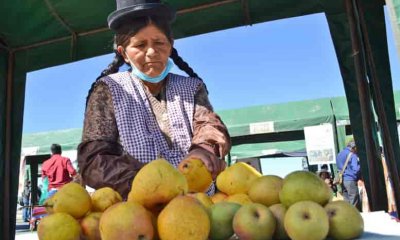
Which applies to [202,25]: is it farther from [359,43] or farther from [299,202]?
[299,202]

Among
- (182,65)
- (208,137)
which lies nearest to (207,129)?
(208,137)

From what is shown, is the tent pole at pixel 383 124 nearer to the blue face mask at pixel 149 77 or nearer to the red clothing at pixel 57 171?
the blue face mask at pixel 149 77

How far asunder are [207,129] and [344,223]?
3.01 feet

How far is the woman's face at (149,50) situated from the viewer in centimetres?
177

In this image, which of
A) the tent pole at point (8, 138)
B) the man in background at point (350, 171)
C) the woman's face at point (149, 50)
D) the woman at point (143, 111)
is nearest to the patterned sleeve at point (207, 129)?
the woman at point (143, 111)

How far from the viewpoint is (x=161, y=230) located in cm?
94

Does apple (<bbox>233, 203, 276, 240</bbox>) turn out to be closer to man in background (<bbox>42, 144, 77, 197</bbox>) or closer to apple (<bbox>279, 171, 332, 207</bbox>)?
apple (<bbox>279, 171, 332, 207</bbox>)

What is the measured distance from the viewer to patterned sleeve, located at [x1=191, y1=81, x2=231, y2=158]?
5.70 feet

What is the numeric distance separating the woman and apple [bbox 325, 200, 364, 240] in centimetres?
61

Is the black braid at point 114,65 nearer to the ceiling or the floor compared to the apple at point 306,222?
nearer to the ceiling

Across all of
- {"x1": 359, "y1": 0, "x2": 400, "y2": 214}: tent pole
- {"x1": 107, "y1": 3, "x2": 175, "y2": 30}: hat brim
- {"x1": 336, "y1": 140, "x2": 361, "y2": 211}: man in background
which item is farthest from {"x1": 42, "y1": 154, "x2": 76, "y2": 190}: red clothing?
{"x1": 107, "y1": 3, "x2": 175, "y2": 30}: hat brim

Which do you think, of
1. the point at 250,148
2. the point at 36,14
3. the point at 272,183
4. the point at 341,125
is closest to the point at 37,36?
the point at 36,14

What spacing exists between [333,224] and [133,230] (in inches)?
18.3

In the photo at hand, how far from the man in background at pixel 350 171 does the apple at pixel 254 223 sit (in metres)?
6.41
